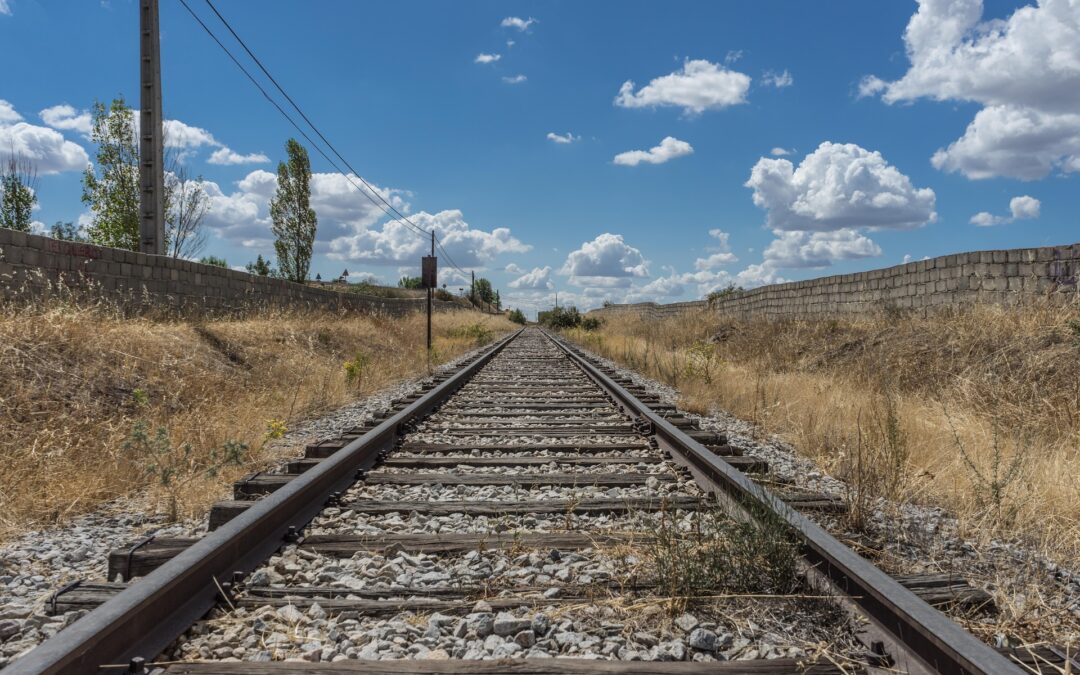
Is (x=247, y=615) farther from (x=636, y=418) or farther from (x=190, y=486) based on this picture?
(x=636, y=418)

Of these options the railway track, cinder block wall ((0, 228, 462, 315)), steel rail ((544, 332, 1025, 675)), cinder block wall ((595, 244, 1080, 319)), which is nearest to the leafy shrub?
cinder block wall ((0, 228, 462, 315))

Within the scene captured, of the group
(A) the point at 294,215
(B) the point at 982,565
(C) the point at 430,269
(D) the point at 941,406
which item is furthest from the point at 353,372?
(A) the point at 294,215

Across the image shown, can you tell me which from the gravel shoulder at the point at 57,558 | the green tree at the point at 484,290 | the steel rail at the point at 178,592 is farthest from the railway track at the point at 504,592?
the green tree at the point at 484,290

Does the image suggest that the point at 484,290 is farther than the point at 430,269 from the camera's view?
Yes

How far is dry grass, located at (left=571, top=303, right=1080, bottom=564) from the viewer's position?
358 cm

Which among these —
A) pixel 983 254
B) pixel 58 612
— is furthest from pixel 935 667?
pixel 983 254

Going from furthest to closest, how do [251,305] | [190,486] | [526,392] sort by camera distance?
[251,305], [526,392], [190,486]

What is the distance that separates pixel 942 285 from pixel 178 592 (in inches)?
537

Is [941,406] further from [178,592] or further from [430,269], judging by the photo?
[430,269]

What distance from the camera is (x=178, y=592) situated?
2.22 m

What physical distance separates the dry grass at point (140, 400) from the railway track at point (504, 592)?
45.3 inches

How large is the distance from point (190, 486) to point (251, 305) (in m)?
11.5

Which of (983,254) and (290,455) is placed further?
(983,254)

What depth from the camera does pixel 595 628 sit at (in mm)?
2191
